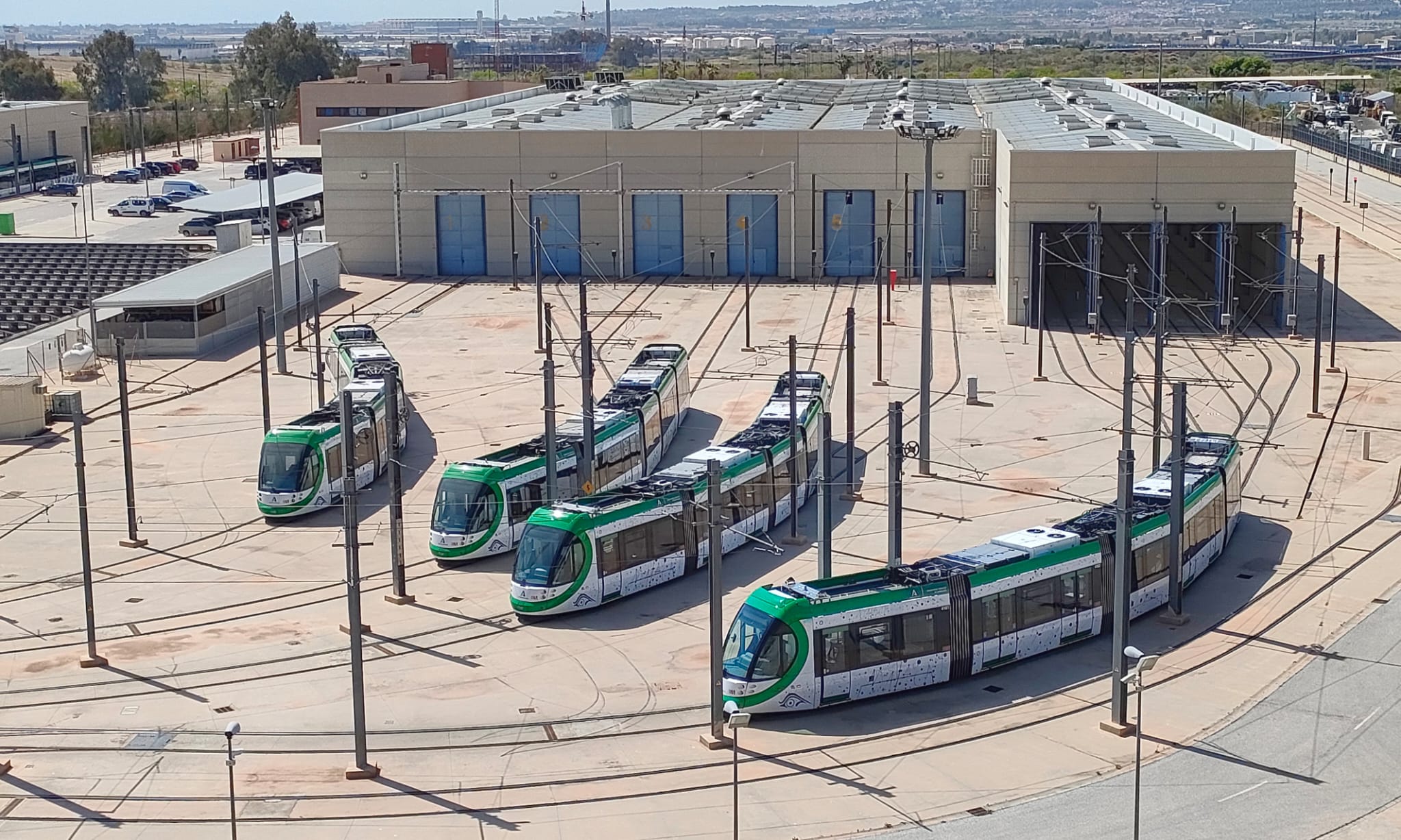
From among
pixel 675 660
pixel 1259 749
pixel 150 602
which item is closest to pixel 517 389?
pixel 150 602

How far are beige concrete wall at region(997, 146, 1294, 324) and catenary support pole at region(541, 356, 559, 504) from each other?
24.0 meters

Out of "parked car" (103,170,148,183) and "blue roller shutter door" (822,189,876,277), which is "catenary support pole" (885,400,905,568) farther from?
"parked car" (103,170,148,183)

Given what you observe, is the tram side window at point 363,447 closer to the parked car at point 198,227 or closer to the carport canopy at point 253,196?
the carport canopy at point 253,196

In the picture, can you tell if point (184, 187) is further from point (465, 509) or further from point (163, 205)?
point (465, 509)

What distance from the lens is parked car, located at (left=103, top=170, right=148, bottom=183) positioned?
320 feet

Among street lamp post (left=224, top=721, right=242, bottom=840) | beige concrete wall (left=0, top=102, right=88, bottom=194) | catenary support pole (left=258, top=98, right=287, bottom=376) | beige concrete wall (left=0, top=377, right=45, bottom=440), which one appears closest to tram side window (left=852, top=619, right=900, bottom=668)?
street lamp post (left=224, top=721, right=242, bottom=840)

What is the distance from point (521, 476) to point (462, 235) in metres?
33.4

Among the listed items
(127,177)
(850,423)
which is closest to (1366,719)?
(850,423)

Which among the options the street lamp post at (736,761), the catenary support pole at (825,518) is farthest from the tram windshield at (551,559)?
the street lamp post at (736,761)

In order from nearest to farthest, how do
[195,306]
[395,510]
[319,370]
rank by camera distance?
[395,510] < [319,370] < [195,306]

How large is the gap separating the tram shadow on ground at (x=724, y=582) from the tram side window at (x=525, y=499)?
3119 millimetres

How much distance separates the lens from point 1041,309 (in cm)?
4819

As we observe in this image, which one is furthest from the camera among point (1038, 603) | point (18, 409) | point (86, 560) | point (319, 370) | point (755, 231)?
point (755, 231)

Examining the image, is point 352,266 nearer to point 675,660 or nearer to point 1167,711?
point 675,660
